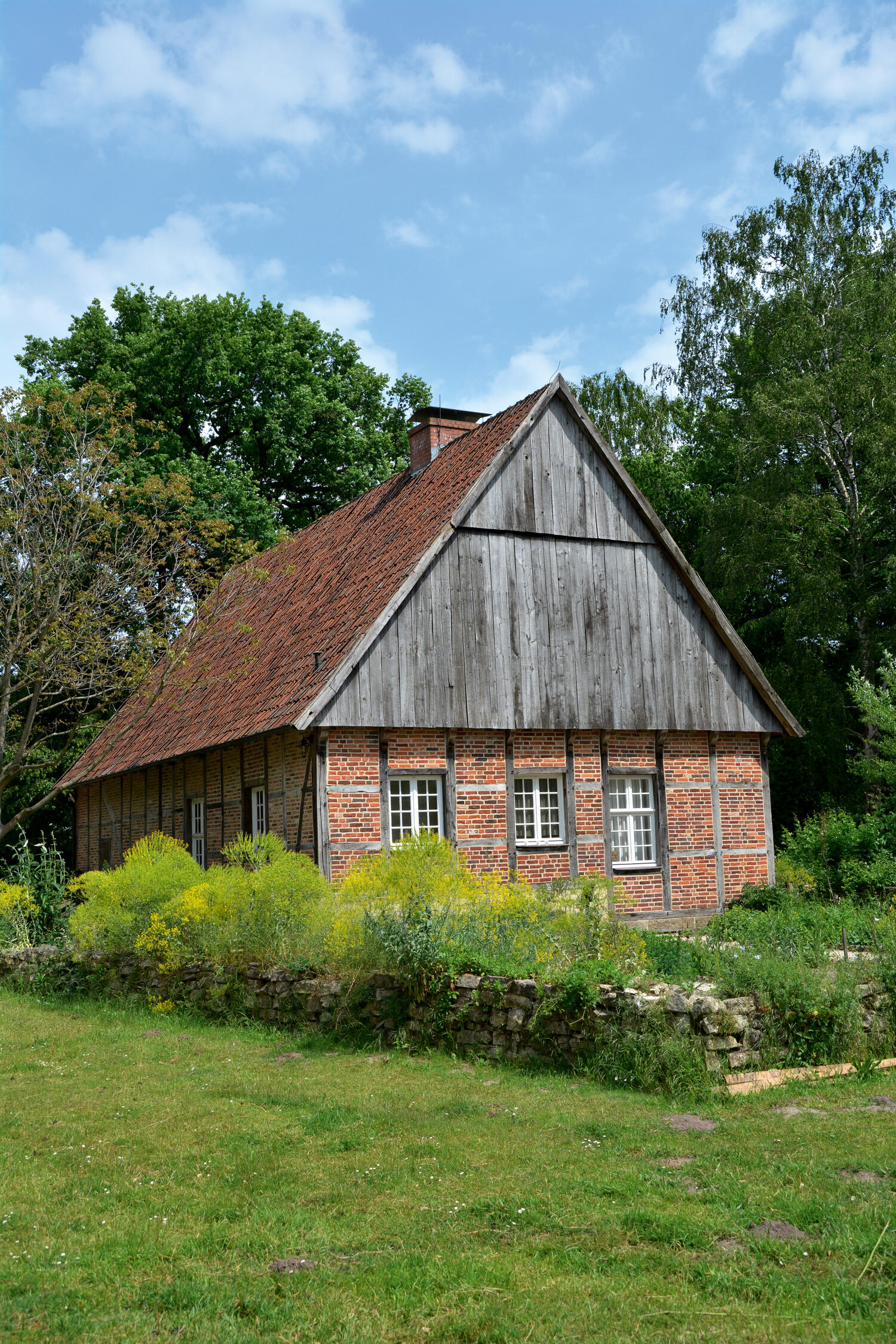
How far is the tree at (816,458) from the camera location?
25594mm

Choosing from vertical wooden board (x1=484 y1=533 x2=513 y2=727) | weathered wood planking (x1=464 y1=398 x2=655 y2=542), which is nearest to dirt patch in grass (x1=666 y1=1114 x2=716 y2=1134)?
vertical wooden board (x1=484 y1=533 x2=513 y2=727)

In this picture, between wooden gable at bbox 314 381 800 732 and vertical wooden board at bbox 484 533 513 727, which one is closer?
wooden gable at bbox 314 381 800 732

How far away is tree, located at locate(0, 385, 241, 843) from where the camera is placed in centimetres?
1548

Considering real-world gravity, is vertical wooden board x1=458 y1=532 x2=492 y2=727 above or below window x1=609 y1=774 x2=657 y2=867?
above

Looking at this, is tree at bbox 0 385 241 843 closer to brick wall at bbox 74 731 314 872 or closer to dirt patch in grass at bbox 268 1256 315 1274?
brick wall at bbox 74 731 314 872

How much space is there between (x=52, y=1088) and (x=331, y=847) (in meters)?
6.33

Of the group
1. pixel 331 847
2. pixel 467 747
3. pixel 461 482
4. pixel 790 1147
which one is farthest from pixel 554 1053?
pixel 461 482

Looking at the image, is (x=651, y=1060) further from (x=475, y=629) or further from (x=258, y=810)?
(x=258, y=810)

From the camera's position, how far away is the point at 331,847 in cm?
1521

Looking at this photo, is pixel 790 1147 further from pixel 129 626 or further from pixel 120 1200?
pixel 129 626

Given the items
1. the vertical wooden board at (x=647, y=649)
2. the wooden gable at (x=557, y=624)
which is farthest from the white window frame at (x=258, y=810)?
the vertical wooden board at (x=647, y=649)

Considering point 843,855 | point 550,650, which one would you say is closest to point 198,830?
point 550,650

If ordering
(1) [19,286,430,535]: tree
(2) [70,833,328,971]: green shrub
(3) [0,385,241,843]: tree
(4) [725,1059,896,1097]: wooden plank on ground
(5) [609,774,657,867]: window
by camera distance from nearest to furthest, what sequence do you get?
(4) [725,1059,896,1097]: wooden plank on ground < (2) [70,833,328,971]: green shrub < (3) [0,385,241,843]: tree < (5) [609,774,657,867]: window < (1) [19,286,430,535]: tree

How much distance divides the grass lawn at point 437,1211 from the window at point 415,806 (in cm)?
688
